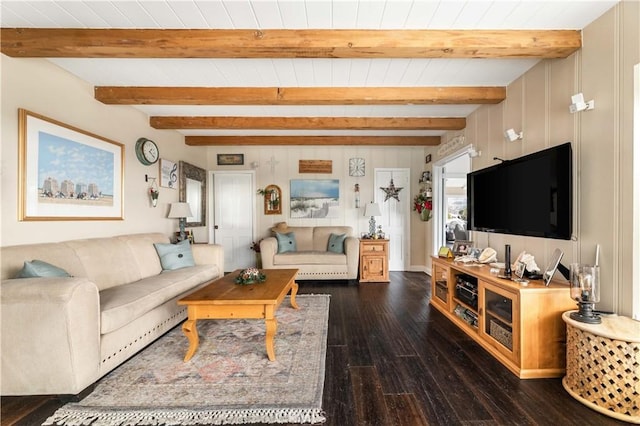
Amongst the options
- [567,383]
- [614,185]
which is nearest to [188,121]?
[614,185]

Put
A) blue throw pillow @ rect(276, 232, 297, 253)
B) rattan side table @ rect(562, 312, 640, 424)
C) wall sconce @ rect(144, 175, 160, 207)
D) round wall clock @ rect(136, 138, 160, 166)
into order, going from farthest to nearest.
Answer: blue throw pillow @ rect(276, 232, 297, 253)
wall sconce @ rect(144, 175, 160, 207)
round wall clock @ rect(136, 138, 160, 166)
rattan side table @ rect(562, 312, 640, 424)

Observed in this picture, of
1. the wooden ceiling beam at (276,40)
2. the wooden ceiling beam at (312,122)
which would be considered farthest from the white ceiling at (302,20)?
the wooden ceiling beam at (312,122)

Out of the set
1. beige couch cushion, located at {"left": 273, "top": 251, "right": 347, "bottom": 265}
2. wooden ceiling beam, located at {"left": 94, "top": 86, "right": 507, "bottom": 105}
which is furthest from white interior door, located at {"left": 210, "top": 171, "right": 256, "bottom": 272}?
wooden ceiling beam, located at {"left": 94, "top": 86, "right": 507, "bottom": 105}

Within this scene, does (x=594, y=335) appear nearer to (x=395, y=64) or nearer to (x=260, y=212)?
(x=395, y=64)

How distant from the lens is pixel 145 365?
1996 millimetres

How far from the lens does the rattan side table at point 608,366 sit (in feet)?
4.65

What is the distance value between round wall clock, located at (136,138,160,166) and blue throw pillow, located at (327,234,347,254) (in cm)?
297

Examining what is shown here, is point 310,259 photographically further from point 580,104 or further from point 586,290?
point 580,104

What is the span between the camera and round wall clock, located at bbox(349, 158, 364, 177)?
17.4ft

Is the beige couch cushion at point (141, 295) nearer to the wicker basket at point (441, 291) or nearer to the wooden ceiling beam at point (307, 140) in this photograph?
the wooden ceiling beam at point (307, 140)

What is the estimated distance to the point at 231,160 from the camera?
5.36 metres

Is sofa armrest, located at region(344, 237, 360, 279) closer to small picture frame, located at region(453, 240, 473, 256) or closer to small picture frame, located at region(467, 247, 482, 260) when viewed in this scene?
small picture frame, located at region(453, 240, 473, 256)

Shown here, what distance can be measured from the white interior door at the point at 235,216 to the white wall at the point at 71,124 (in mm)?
1287

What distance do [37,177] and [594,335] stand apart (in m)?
4.04
